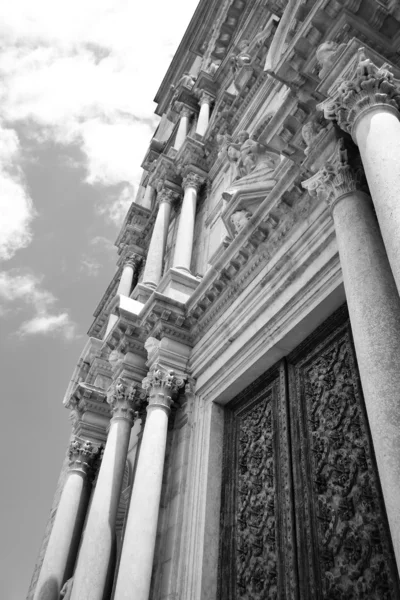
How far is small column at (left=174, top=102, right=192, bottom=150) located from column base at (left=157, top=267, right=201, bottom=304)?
781cm

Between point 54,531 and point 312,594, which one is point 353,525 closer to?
point 312,594

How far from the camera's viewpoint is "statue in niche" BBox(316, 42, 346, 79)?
4.61m

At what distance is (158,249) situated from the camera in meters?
12.7

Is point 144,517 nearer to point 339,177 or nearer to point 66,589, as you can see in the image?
point 66,589

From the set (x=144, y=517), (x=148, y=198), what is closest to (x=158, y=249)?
(x=148, y=198)

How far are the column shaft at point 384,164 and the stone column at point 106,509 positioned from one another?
20.1 feet

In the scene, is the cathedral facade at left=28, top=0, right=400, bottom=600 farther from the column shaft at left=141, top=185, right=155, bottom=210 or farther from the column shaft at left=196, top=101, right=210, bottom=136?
the column shaft at left=141, top=185, right=155, bottom=210

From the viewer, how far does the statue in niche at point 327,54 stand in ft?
15.1

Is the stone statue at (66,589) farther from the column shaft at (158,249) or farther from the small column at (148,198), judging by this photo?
the small column at (148,198)

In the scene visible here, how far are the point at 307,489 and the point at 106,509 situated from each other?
366 cm

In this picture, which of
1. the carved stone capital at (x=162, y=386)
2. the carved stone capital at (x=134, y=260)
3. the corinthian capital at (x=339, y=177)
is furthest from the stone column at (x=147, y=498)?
the carved stone capital at (x=134, y=260)

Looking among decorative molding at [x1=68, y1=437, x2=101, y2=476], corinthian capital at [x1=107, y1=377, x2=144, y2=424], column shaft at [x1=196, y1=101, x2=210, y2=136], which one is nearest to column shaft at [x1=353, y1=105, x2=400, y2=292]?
corinthian capital at [x1=107, y1=377, x2=144, y2=424]

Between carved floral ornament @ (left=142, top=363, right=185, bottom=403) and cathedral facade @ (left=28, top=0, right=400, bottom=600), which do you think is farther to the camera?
carved floral ornament @ (left=142, top=363, right=185, bottom=403)

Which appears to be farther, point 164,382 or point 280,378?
point 164,382
